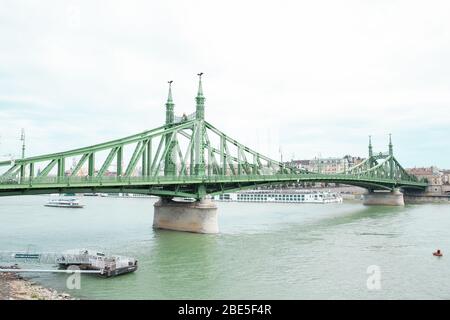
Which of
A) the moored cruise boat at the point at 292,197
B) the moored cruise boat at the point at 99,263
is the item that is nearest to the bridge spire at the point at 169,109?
the moored cruise boat at the point at 99,263

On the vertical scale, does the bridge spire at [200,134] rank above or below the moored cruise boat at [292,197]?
above

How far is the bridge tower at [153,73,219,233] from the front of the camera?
51.9 m

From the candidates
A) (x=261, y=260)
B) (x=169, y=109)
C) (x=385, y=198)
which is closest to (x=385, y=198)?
(x=385, y=198)

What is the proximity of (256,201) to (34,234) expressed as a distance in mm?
98308

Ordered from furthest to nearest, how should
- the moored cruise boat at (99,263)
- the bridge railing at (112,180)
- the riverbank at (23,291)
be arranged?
the bridge railing at (112,180) → the moored cruise boat at (99,263) → the riverbank at (23,291)

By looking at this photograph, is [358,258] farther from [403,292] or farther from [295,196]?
[295,196]

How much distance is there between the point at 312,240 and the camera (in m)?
47.3

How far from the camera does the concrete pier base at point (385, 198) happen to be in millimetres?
115312

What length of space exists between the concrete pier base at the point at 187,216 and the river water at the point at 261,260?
216 centimetres

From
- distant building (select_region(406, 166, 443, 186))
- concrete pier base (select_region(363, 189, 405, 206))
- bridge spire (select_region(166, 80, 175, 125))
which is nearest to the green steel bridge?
bridge spire (select_region(166, 80, 175, 125))

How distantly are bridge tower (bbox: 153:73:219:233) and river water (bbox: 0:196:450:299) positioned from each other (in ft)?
7.76

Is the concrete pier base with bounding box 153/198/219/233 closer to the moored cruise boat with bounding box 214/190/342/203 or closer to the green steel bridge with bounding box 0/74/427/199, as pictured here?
the green steel bridge with bounding box 0/74/427/199

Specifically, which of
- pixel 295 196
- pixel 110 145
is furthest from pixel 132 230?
pixel 295 196

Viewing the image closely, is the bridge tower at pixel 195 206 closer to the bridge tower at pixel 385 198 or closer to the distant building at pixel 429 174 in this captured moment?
the bridge tower at pixel 385 198
